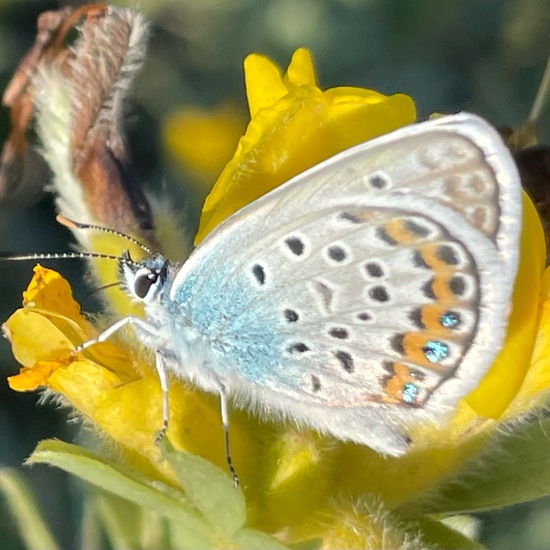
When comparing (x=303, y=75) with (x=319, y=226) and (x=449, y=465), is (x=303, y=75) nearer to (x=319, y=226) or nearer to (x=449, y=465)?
(x=319, y=226)

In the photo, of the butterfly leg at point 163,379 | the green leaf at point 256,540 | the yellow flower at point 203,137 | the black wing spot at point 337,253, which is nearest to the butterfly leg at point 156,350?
the butterfly leg at point 163,379

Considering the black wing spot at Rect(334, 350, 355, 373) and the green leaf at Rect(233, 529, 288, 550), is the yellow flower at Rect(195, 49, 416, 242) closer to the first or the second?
the black wing spot at Rect(334, 350, 355, 373)

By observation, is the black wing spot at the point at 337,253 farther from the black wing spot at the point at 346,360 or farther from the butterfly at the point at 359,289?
the black wing spot at the point at 346,360

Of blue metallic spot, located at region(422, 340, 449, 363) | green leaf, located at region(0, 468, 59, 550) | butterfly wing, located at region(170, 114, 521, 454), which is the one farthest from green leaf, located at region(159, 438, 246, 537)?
green leaf, located at region(0, 468, 59, 550)

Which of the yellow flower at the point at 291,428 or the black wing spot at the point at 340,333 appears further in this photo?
the black wing spot at the point at 340,333

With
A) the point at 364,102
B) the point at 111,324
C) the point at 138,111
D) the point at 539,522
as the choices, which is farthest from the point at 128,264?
the point at 138,111
